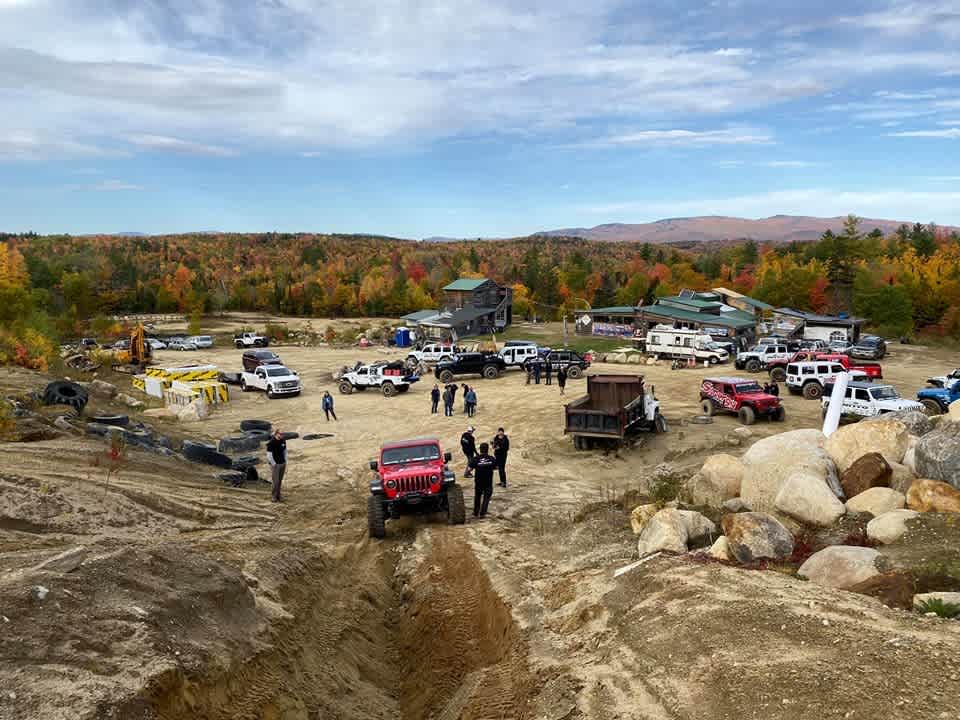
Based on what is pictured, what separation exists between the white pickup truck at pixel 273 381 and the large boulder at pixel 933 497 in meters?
27.4

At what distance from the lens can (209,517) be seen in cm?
1288

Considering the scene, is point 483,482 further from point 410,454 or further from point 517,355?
point 517,355

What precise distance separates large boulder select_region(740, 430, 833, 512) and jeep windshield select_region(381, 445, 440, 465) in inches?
238

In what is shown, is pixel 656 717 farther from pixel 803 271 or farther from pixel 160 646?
pixel 803 271

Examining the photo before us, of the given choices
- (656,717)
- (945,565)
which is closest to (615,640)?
(656,717)

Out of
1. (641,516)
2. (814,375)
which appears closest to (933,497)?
(641,516)

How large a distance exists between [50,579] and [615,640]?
237 inches

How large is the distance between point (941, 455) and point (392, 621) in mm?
9185

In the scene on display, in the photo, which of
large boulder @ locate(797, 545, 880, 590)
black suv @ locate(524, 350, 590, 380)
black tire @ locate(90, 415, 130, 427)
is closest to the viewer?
large boulder @ locate(797, 545, 880, 590)

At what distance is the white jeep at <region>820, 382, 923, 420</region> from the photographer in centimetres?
2225

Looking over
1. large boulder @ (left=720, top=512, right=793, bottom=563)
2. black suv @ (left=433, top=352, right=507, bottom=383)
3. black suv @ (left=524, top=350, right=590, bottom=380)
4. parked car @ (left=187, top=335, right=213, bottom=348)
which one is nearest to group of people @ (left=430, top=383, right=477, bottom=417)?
black suv @ (left=433, top=352, right=507, bottom=383)

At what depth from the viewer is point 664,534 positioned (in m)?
10.4

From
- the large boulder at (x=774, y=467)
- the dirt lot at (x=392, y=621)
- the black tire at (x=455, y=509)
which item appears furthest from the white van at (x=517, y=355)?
the large boulder at (x=774, y=467)

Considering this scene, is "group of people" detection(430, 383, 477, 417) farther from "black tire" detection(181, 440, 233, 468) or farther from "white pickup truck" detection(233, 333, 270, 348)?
"white pickup truck" detection(233, 333, 270, 348)
